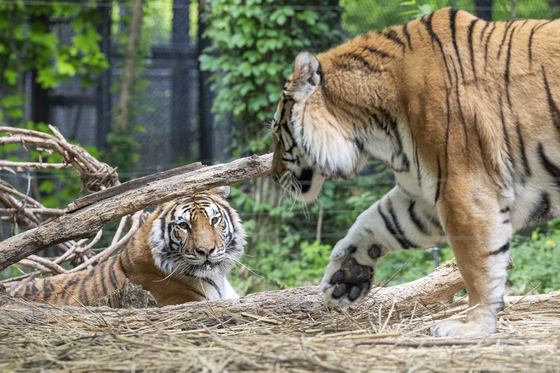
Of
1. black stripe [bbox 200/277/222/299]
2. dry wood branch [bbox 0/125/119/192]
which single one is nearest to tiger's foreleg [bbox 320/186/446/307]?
black stripe [bbox 200/277/222/299]

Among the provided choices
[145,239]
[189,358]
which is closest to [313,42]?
[145,239]

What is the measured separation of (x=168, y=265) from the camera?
3.12 m

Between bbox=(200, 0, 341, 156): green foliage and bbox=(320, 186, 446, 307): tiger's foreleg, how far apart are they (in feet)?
10.4

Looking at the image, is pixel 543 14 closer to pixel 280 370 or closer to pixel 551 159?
pixel 551 159

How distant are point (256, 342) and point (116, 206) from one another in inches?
38.3

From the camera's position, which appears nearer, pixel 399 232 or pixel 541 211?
pixel 541 211

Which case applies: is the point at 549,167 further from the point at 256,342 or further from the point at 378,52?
the point at 256,342

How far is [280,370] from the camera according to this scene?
1630 mm

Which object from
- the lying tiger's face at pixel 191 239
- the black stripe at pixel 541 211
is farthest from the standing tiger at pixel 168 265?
the black stripe at pixel 541 211

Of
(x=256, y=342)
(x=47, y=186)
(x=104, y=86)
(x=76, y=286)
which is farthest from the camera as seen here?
(x=104, y=86)

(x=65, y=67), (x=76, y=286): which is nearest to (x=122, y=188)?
(x=76, y=286)

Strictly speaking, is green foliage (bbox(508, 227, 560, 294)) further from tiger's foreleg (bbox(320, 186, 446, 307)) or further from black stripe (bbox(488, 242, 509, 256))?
black stripe (bbox(488, 242, 509, 256))

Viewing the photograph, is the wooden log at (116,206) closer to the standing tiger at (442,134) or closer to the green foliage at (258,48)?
the standing tiger at (442,134)

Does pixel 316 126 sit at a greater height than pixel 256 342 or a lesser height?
greater
